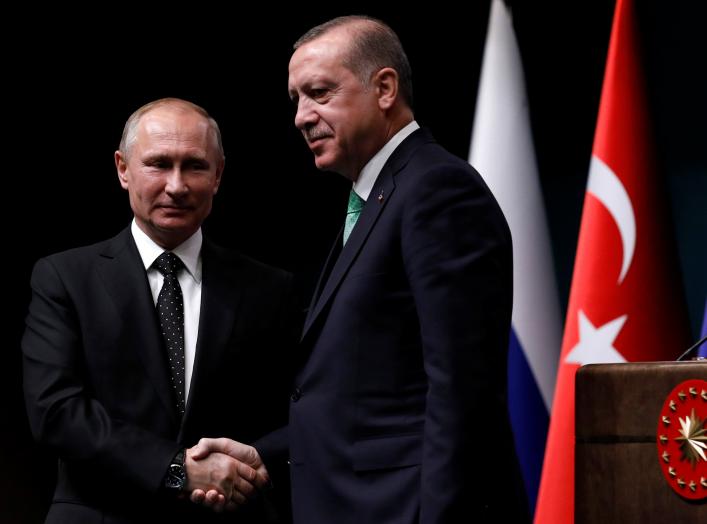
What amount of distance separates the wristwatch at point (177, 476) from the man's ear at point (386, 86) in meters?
0.81

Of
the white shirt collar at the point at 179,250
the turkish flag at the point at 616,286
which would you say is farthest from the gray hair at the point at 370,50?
the turkish flag at the point at 616,286

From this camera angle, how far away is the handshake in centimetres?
208

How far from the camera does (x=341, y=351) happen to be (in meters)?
1.80

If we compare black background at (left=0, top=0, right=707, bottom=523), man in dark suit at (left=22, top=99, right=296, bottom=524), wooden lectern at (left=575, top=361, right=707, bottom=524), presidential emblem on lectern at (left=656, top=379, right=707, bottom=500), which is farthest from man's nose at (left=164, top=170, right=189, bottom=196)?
black background at (left=0, top=0, right=707, bottom=523)

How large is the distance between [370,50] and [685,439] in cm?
93

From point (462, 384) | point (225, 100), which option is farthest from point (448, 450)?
point (225, 100)

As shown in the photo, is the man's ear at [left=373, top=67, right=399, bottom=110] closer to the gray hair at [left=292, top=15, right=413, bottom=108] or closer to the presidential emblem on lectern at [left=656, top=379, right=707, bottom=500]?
the gray hair at [left=292, top=15, right=413, bottom=108]

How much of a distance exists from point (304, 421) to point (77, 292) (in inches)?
26.0

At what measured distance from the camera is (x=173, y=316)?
7.40 feet

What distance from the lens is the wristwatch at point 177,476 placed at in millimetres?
2076

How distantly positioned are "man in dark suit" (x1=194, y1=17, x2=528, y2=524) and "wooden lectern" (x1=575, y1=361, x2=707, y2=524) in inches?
5.0

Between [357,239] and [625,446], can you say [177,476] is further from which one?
[625,446]

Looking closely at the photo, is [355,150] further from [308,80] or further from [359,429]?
[359,429]

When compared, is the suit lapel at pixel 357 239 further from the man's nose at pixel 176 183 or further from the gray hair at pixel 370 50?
the man's nose at pixel 176 183
